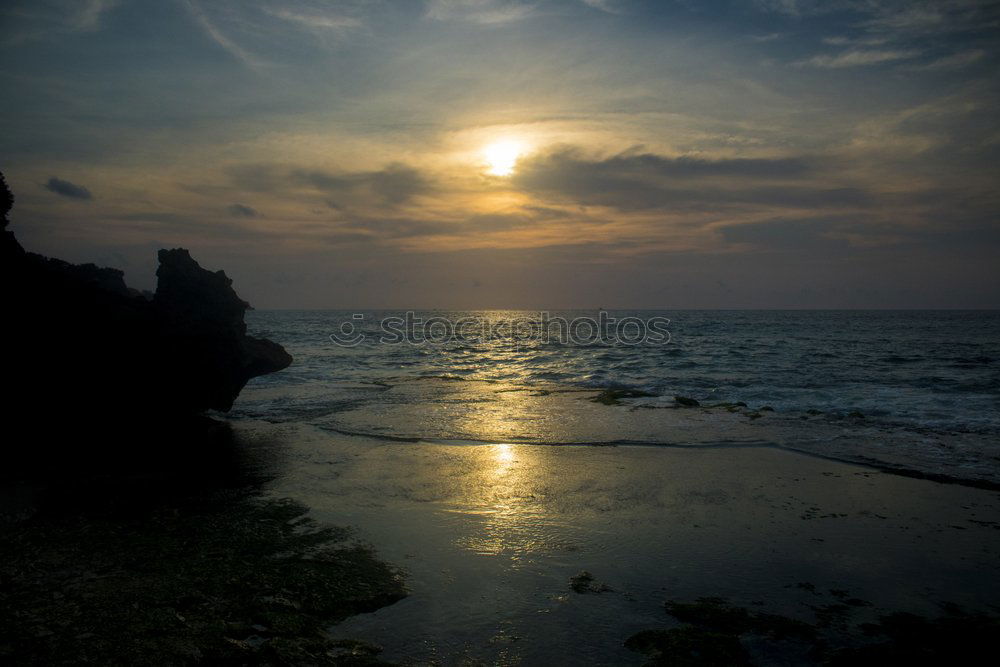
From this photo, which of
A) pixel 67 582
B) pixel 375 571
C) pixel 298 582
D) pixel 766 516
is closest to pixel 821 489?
pixel 766 516

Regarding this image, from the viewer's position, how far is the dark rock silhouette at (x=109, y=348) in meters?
11.6

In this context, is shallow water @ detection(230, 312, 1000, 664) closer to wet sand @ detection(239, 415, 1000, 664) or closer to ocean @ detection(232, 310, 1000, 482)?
wet sand @ detection(239, 415, 1000, 664)

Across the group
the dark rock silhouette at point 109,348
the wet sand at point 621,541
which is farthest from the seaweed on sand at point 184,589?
the dark rock silhouette at point 109,348

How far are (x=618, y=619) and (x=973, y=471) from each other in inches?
397

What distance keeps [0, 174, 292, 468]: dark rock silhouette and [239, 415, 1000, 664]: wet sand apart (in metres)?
4.38

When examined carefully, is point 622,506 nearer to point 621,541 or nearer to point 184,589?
point 621,541

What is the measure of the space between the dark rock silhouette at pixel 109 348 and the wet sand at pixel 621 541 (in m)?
4.38

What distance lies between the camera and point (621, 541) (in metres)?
7.39

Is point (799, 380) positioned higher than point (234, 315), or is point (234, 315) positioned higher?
point (234, 315)

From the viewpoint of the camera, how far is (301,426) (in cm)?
1582

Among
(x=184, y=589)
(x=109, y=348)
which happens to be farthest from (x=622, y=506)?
(x=109, y=348)

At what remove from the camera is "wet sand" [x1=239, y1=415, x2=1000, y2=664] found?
5.39m

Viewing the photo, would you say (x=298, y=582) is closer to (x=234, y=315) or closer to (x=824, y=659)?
(x=824, y=659)

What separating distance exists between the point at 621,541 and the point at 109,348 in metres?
12.0
